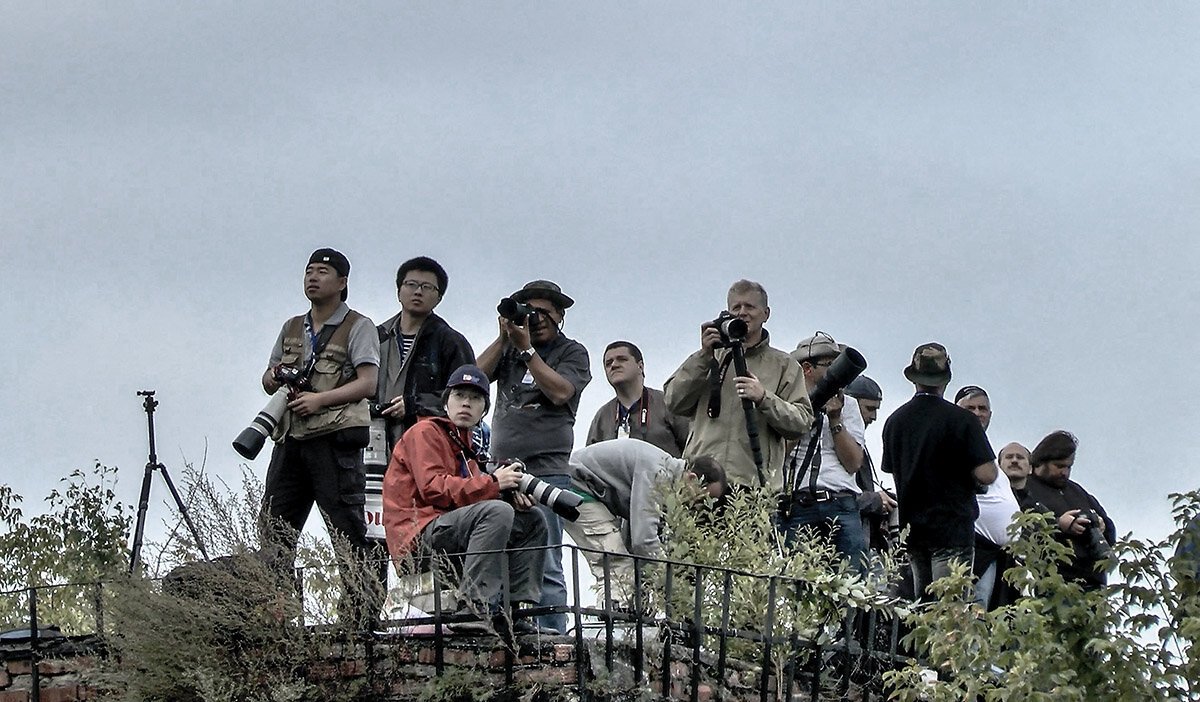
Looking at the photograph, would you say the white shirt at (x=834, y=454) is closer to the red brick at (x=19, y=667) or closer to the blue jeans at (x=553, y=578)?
the blue jeans at (x=553, y=578)

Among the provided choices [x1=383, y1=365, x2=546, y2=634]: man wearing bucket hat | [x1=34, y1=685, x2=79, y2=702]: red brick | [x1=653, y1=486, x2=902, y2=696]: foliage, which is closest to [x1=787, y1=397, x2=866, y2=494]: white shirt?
[x1=653, y1=486, x2=902, y2=696]: foliage

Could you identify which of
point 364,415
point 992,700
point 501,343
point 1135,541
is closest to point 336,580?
point 364,415

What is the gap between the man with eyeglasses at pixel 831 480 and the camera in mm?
10469

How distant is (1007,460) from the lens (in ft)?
39.1

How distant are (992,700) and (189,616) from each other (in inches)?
147

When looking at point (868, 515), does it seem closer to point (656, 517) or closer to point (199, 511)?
point (656, 517)

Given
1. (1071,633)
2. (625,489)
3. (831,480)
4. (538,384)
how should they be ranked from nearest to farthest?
(1071,633) → (625,489) → (538,384) → (831,480)

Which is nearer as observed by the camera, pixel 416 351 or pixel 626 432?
pixel 416 351

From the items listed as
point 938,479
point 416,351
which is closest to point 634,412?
point 416,351

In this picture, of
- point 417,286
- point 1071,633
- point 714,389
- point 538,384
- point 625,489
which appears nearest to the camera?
point 1071,633

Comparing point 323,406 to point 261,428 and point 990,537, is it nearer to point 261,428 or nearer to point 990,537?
point 261,428

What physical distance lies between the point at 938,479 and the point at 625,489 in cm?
172

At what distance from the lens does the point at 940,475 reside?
10234 mm

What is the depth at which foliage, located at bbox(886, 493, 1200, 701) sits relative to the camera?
8.19 m
